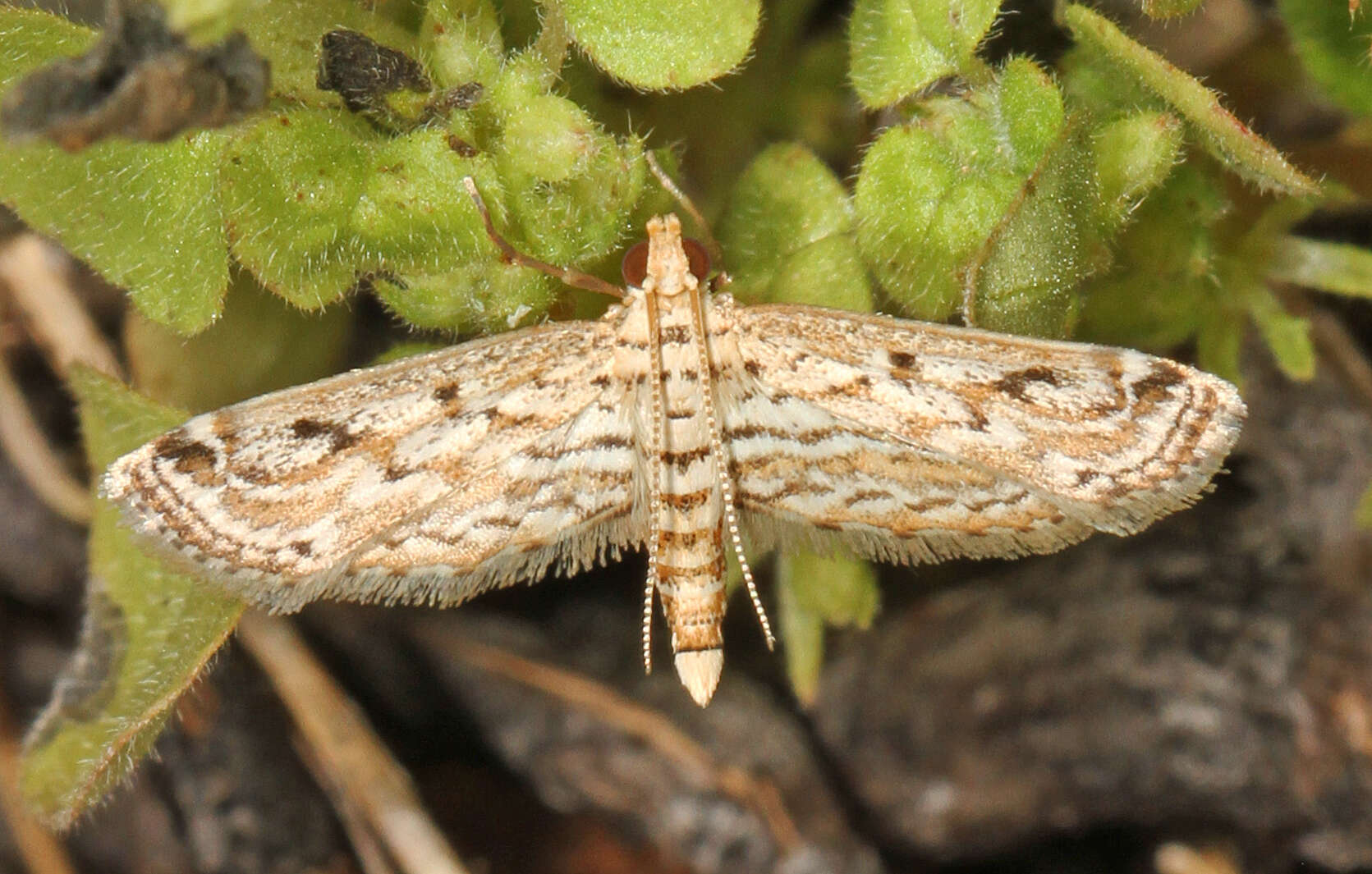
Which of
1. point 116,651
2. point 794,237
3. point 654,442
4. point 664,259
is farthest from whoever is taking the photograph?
point 116,651

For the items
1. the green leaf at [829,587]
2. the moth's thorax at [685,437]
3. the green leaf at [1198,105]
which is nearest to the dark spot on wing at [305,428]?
the moth's thorax at [685,437]

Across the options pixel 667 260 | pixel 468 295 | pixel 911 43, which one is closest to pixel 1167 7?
pixel 911 43

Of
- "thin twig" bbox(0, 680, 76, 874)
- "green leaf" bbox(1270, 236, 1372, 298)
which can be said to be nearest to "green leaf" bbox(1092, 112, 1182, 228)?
"green leaf" bbox(1270, 236, 1372, 298)

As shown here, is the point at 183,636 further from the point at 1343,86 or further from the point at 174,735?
the point at 1343,86

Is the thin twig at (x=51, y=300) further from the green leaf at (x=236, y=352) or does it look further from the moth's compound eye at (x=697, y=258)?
the moth's compound eye at (x=697, y=258)

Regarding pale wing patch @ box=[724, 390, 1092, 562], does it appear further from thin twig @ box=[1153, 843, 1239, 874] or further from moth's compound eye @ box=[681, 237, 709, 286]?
thin twig @ box=[1153, 843, 1239, 874]

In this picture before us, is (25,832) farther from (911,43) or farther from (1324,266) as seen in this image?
(1324,266)

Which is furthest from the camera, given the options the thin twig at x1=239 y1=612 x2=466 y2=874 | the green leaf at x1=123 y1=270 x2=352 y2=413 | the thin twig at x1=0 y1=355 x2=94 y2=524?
the thin twig at x1=0 y1=355 x2=94 y2=524
